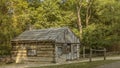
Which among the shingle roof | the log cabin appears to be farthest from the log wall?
the shingle roof

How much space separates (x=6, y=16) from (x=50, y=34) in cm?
670

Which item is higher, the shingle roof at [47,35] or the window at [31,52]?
the shingle roof at [47,35]

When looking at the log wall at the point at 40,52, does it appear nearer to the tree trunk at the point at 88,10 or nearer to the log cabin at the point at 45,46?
the log cabin at the point at 45,46

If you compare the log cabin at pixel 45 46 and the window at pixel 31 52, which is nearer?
the log cabin at pixel 45 46

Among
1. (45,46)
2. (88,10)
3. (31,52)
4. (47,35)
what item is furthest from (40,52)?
(88,10)

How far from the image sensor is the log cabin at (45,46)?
36.6 m

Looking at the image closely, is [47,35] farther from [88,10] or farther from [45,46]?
[88,10]

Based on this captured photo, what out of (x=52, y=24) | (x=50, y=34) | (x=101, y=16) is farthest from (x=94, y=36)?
(x=50, y=34)

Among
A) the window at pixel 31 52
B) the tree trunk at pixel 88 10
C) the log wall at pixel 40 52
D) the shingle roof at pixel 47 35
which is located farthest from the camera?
the tree trunk at pixel 88 10

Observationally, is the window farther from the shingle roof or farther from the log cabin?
the shingle roof

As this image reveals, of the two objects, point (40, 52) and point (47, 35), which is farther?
point (47, 35)

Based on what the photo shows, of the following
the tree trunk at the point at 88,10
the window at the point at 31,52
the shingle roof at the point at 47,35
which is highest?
the tree trunk at the point at 88,10

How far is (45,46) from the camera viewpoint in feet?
121

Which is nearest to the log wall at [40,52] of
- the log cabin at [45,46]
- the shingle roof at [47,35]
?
the log cabin at [45,46]
